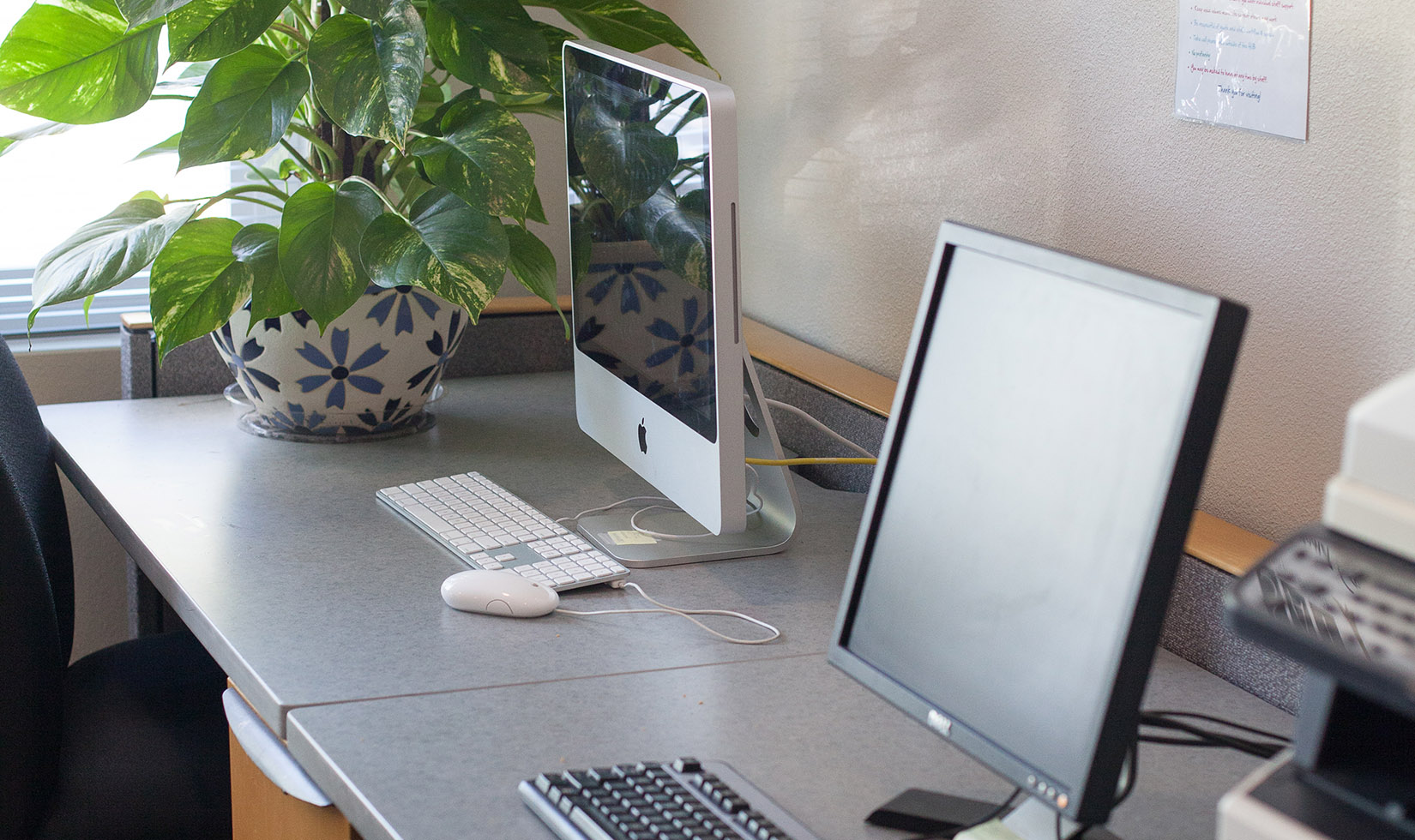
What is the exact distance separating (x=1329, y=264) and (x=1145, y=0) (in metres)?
0.31

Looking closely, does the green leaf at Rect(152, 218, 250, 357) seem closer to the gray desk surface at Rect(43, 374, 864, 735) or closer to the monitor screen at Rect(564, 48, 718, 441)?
the gray desk surface at Rect(43, 374, 864, 735)

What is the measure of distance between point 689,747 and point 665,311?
45 cm

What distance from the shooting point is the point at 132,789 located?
1.34 m

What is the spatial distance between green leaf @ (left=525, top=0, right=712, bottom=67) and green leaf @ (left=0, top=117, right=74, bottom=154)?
0.61 m

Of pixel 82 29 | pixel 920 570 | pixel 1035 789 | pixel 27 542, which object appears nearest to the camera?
pixel 1035 789

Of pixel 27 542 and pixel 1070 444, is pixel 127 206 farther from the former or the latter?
pixel 1070 444

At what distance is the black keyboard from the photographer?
0.78 m

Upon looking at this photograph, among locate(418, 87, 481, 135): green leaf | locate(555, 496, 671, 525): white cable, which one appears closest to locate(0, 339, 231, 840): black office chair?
locate(555, 496, 671, 525): white cable

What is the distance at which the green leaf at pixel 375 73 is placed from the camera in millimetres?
1339

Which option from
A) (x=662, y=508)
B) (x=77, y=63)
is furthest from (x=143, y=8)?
(x=662, y=508)

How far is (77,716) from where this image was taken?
1.41 m

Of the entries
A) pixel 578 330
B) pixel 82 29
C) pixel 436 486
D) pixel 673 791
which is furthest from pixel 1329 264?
pixel 82 29

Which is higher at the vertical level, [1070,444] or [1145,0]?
[1145,0]

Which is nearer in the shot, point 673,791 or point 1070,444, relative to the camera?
point 1070,444
